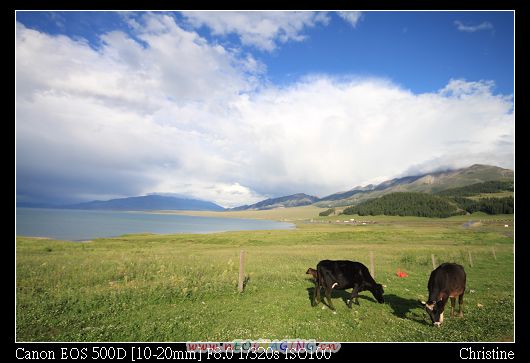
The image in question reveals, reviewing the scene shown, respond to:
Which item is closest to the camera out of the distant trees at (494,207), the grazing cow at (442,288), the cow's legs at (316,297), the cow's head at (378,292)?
the grazing cow at (442,288)

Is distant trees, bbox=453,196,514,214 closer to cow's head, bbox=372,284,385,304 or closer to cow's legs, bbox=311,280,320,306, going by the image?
cow's head, bbox=372,284,385,304

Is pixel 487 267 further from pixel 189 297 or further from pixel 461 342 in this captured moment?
pixel 189 297

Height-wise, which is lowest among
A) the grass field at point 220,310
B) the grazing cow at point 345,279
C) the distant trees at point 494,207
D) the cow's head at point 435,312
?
the distant trees at point 494,207

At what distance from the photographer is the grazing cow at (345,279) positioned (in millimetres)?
13812

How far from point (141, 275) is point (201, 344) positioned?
12.0 m

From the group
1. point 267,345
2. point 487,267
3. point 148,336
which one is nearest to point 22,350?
point 148,336

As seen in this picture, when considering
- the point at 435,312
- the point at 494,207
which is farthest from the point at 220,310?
the point at 494,207

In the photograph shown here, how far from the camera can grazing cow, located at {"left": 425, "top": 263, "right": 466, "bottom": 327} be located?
11594mm

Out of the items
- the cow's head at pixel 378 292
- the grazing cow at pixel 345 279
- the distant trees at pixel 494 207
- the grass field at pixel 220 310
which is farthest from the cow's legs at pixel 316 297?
the distant trees at pixel 494 207

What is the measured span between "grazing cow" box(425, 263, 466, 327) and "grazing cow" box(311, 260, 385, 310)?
265cm

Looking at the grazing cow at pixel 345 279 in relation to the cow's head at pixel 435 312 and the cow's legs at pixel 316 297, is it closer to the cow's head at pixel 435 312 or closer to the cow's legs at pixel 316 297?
Result: the cow's legs at pixel 316 297

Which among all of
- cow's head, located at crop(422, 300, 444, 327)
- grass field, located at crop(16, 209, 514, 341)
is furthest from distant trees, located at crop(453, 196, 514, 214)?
cow's head, located at crop(422, 300, 444, 327)

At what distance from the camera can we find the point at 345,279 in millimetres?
13805

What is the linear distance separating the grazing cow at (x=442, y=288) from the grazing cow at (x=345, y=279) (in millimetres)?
2654
